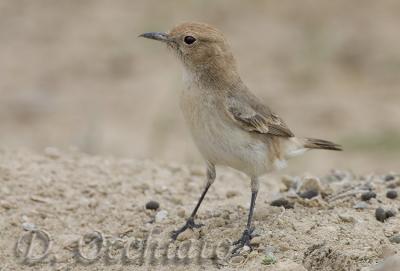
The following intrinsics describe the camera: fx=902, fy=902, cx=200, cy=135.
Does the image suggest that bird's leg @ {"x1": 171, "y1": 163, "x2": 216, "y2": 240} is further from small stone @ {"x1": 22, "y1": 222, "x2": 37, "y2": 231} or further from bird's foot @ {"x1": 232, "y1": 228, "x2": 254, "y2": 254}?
small stone @ {"x1": 22, "y1": 222, "x2": 37, "y2": 231}

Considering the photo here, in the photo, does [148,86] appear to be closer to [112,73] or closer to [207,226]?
[112,73]

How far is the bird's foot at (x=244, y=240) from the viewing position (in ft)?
23.1

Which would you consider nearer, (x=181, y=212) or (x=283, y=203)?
(x=283, y=203)

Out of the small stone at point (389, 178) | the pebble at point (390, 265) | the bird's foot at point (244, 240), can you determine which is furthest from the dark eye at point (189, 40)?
the pebble at point (390, 265)

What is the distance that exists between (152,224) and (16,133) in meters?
6.16

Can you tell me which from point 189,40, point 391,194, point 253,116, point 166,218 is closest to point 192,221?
point 166,218

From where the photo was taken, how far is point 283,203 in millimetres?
7957

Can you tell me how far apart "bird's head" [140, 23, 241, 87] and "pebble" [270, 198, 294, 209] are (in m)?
1.20

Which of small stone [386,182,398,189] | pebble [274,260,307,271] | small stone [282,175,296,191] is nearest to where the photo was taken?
pebble [274,260,307,271]

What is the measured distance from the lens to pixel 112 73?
49.9 feet

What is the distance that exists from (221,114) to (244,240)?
1.06m

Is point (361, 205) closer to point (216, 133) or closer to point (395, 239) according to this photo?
point (395, 239)

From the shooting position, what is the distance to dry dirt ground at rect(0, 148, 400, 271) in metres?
6.87

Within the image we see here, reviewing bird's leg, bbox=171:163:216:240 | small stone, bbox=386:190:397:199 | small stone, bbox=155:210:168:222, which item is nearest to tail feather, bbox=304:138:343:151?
small stone, bbox=386:190:397:199
